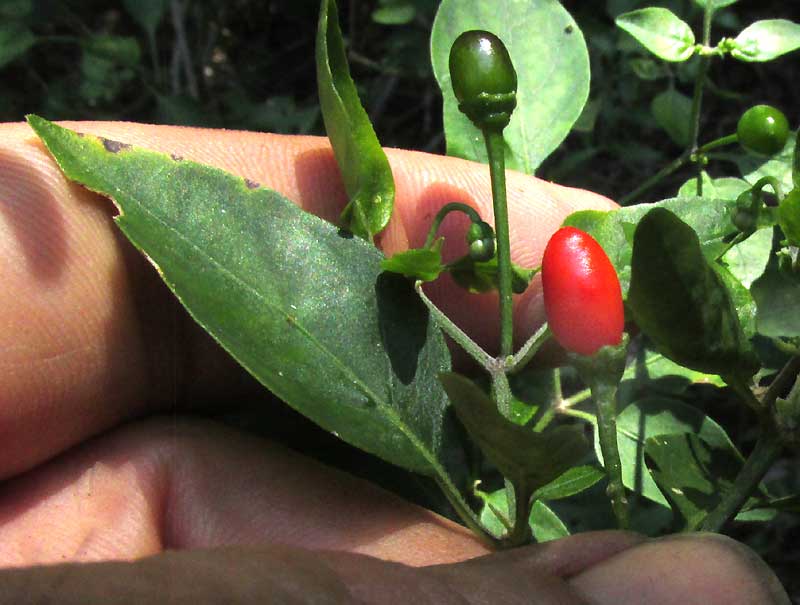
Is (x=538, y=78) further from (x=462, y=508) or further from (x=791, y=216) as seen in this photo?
(x=462, y=508)

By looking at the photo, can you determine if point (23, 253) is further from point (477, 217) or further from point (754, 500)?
point (754, 500)

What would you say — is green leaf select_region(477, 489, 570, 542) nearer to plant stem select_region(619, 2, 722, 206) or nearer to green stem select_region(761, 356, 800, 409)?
green stem select_region(761, 356, 800, 409)

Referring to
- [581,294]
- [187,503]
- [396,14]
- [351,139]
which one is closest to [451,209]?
[351,139]

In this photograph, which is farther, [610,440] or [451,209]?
[451,209]

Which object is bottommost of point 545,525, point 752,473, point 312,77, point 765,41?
point 545,525

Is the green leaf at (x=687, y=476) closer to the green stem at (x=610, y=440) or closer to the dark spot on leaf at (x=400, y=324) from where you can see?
the green stem at (x=610, y=440)

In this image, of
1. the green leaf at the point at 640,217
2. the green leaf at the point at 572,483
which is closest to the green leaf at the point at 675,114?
the green leaf at the point at 640,217

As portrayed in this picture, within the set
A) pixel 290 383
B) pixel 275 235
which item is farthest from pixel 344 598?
pixel 275 235
